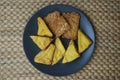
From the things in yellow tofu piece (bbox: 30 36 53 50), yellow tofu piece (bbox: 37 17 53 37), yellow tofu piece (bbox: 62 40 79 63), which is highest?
yellow tofu piece (bbox: 37 17 53 37)

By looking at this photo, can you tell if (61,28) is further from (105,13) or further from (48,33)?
(105,13)

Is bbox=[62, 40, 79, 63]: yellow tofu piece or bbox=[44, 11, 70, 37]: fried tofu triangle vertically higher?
bbox=[44, 11, 70, 37]: fried tofu triangle

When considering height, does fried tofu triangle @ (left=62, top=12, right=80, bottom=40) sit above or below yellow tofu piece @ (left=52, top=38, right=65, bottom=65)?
above

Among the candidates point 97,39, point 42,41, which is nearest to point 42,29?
point 42,41

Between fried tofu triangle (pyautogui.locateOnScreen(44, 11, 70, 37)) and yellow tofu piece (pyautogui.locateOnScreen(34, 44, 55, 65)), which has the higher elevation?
fried tofu triangle (pyautogui.locateOnScreen(44, 11, 70, 37))
